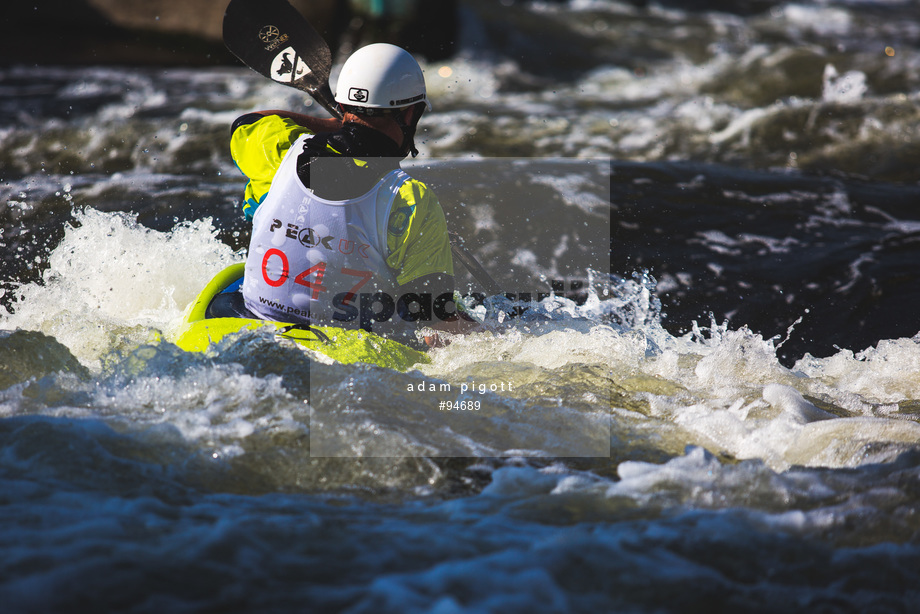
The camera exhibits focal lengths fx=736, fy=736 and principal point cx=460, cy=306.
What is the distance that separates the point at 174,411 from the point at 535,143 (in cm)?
564

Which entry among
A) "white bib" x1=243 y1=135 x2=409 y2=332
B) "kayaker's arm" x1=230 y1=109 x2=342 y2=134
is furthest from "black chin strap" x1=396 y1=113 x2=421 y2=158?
"kayaker's arm" x1=230 y1=109 x2=342 y2=134

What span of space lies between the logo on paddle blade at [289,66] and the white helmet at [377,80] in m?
0.85

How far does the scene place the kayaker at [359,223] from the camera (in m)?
2.76

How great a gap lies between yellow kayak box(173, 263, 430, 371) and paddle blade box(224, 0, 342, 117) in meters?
1.25

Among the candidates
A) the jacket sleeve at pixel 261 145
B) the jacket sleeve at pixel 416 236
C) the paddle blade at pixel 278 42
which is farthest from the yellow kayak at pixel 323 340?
the paddle blade at pixel 278 42

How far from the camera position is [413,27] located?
1124 cm

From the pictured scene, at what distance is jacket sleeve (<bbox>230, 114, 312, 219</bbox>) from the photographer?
321 centimetres

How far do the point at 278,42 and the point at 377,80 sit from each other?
3.86 feet

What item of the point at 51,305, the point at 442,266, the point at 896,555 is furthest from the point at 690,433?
the point at 51,305

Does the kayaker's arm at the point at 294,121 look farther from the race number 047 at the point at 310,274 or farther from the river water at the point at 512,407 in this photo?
the river water at the point at 512,407

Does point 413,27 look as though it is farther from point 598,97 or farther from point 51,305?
point 51,305

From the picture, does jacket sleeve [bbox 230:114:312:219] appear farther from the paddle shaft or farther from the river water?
the river water

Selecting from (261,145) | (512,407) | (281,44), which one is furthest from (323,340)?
(281,44)

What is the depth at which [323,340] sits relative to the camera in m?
2.96
